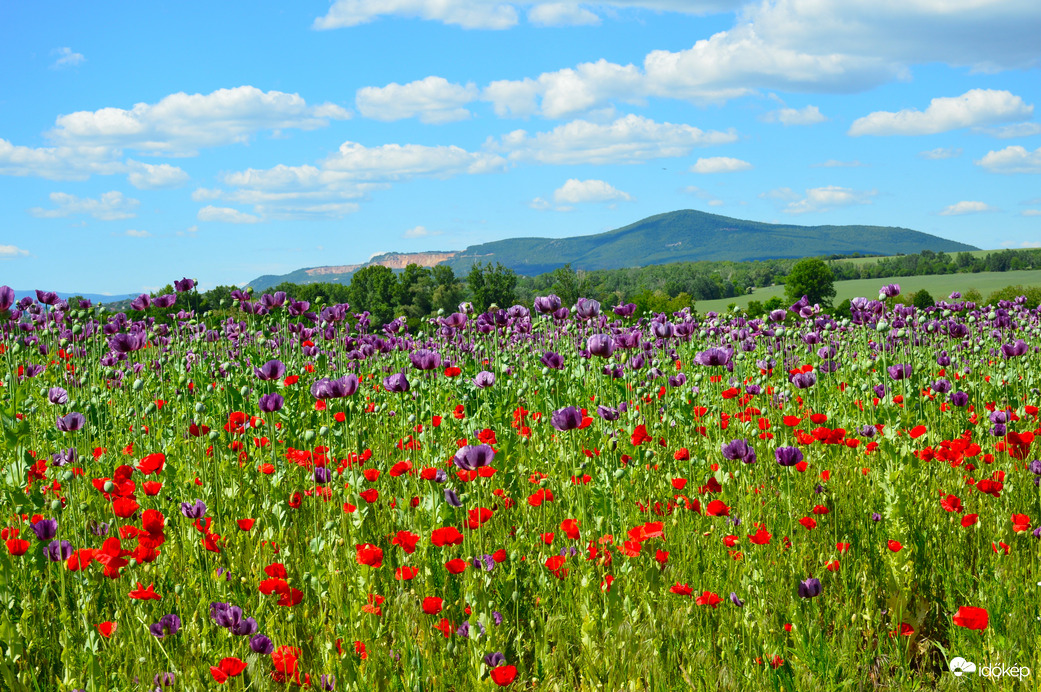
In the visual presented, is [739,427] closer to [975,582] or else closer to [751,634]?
[975,582]

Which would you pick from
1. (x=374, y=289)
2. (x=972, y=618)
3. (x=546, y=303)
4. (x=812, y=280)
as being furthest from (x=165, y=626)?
(x=374, y=289)

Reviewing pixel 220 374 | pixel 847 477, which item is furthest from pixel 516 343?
pixel 847 477

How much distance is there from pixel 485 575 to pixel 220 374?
4291 millimetres

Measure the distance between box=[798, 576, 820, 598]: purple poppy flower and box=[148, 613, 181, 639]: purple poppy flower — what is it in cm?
239

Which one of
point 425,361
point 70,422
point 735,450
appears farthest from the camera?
point 425,361

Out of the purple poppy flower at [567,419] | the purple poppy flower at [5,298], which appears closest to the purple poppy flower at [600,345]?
the purple poppy flower at [567,419]

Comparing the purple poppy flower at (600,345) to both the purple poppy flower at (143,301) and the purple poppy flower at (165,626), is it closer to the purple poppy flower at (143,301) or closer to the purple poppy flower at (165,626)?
the purple poppy flower at (165,626)

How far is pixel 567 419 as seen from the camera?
377 cm

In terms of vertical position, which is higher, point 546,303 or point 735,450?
point 546,303

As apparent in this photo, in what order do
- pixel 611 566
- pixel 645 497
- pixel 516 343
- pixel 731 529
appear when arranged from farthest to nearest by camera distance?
pixel 516 343 → pixel 645 497 → pixel 731 529 → pixel 611 566

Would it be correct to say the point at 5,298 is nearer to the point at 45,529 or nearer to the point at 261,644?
the point at 45,529

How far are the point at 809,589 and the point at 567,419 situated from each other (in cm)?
135

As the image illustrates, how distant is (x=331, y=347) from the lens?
9164mm

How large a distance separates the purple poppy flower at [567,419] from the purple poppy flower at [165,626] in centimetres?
184
